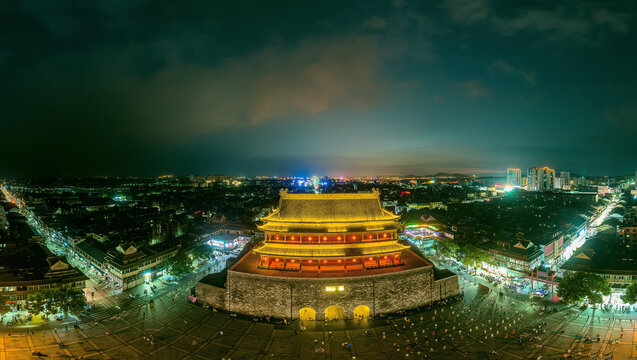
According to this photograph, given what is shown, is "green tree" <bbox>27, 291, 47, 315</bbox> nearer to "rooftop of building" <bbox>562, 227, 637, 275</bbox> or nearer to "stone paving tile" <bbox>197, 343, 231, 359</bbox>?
"stone paving tile" <bbox>197, 343, 231, 359</bbox>

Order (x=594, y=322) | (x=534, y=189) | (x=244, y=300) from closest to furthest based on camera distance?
(x=594, y=322) → (x=244, y=300) → (x=534, y=189)

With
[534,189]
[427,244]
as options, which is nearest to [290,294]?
[427,244]

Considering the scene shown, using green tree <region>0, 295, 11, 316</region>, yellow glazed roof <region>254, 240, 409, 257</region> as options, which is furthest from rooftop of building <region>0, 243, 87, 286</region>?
yellow glazed roof <region>254, 240, 409, 257</region>

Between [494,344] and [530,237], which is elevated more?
[530,237]

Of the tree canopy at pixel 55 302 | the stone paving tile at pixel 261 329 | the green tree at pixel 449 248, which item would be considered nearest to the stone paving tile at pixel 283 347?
the stone paving tile at pixel 261 329

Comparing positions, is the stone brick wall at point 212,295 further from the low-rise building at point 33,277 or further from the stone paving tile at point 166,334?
the low-rise building at point 33,277

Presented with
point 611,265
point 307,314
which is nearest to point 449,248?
point 611,265

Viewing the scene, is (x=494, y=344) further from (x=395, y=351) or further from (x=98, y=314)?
(x=98, y=314)
